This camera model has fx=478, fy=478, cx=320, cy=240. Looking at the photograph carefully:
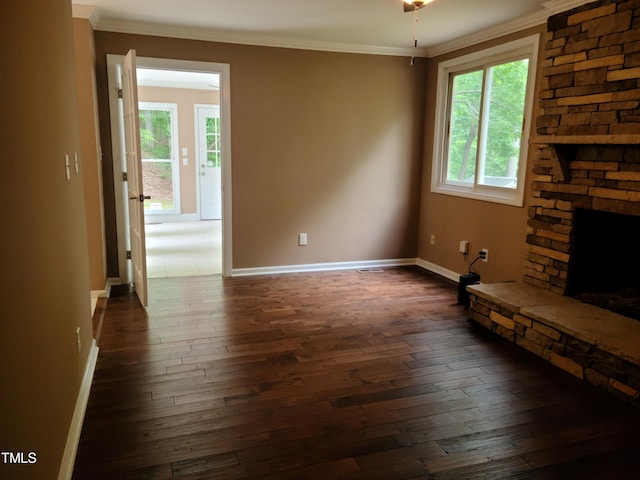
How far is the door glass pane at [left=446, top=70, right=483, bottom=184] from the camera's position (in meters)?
4.70

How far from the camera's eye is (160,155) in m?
8.52

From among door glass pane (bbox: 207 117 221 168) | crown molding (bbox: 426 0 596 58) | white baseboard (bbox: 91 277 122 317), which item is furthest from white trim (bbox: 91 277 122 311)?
door glass pane (bbox: 207 117 221 168)

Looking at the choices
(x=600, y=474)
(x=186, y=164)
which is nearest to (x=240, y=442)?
(x=600, y=474)

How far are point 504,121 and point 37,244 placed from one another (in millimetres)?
3894

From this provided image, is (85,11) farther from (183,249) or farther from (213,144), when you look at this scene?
(213,144)

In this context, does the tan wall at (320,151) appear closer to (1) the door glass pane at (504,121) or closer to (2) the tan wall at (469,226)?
(2) the tan wall at (469,226)

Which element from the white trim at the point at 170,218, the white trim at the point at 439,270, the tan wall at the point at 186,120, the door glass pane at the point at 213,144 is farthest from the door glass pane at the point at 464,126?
the white trim at the point at 170,218

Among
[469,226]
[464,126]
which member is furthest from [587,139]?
[464,126]

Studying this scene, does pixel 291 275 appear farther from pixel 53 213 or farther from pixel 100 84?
pixel 53 213

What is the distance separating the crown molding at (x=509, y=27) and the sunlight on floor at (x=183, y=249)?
10.9 feet

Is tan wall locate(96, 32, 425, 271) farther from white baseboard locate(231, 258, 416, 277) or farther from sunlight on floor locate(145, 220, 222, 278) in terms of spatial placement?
sunlight on floor locate(145, 220, 222, 278)

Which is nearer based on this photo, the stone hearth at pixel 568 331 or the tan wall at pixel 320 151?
the stone hearth at pixel 568 331

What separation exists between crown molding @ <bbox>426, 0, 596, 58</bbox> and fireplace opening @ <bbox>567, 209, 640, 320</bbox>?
1451mm

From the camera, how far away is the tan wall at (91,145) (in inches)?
151
